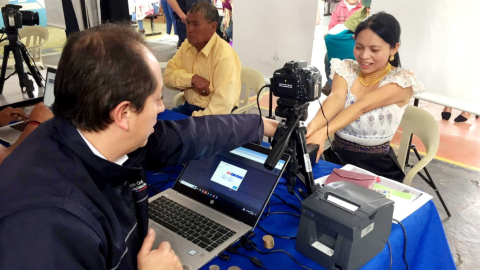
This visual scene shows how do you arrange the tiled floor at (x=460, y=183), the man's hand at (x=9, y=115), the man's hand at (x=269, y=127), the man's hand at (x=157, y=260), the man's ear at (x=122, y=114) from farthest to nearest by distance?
1. the tiled floor at (x=460, y=183)
2. the man's hand at (x=9, y=115)
3. the man's hand at (x=269, y=127)
4. the man's hand at (x=157, y=260)
5. the man's ear at (x=122, y=114)

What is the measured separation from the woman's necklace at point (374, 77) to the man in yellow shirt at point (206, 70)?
81cm

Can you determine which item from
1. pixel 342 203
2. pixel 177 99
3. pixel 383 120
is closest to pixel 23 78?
pixel 177 99

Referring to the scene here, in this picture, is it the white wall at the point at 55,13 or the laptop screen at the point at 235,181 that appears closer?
the laptop screen at the point at 235,181

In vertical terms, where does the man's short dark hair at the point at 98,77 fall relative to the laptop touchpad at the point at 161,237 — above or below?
above

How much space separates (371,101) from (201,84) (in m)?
1.09

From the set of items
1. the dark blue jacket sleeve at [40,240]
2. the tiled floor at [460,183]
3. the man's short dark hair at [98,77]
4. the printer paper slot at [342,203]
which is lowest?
the tiled floor at [460,183]

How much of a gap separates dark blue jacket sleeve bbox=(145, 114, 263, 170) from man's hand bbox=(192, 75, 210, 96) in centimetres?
120

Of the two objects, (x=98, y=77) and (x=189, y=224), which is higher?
(x=98, y=77)

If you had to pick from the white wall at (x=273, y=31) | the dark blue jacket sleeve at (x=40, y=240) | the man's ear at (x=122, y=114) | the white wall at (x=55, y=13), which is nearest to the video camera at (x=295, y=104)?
the man's ear at (x=122, y=114)

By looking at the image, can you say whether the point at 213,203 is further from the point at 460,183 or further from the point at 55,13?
the point at 55,13

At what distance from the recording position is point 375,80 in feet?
6.40

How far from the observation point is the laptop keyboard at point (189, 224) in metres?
1.05

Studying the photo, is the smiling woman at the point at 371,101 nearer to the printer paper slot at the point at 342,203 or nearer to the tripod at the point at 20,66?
the printer paper slot at the point at 342,203

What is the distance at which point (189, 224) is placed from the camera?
3.70ft
